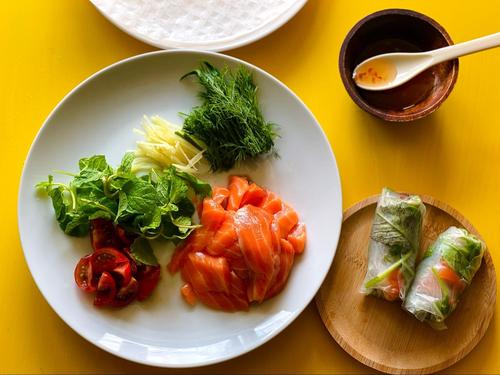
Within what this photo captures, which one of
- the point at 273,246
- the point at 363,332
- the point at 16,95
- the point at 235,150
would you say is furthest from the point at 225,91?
the point at 363,332

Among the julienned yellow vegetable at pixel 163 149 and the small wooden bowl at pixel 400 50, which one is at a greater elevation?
the small wooden bowl at pixel 400 50

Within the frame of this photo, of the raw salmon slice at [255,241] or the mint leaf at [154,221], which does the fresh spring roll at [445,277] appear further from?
the mint leaf at [154,221]

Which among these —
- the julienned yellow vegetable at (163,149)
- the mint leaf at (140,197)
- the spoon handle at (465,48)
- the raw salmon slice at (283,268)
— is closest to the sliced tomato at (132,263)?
the mint leaf at (140,197)

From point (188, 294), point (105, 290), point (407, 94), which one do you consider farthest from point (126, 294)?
point (407, 94)

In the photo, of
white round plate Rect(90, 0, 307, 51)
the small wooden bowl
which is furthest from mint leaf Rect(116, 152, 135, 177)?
the small wooden bowl

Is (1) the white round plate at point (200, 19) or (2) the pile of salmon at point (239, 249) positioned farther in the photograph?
(1) the white round plate at point (200, 19)

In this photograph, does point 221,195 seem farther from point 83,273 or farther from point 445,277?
point 445,277
